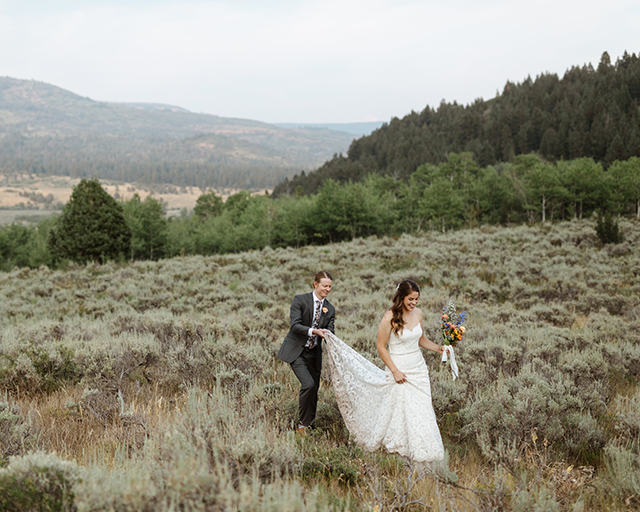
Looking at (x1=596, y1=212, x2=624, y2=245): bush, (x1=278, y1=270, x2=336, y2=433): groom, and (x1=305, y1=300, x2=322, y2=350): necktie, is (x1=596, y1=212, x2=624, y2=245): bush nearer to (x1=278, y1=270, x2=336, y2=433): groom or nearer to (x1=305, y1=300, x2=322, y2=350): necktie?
(x1=278, y1=270, x2=336, y2=433): groom

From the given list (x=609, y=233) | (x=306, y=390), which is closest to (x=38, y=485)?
(x=306, y=390)

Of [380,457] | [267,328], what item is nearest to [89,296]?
[267,328]

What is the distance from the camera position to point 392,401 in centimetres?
434

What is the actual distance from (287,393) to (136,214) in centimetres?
4643

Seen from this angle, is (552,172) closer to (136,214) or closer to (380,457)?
(136,214)

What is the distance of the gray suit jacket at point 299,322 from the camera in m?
4.93

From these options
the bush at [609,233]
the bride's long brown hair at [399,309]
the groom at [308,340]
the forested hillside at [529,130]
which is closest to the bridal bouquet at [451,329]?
the bride's long brown hair at [399,309]

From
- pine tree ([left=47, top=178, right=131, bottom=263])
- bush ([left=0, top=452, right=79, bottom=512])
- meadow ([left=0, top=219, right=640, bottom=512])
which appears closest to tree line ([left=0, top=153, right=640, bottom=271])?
pine tree ([left=47, top=178, right=131, bottom=263])

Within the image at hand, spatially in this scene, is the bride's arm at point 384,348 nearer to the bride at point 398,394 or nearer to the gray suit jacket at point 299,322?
the bride at point 398,394

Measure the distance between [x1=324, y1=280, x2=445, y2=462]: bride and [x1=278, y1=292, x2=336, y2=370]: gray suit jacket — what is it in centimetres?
60

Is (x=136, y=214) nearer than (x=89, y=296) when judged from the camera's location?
No

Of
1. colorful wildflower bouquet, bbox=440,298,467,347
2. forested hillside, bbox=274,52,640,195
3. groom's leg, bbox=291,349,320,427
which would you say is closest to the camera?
colorful wildflower bouquet, bbox=440,298,467,347

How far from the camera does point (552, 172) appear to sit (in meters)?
49.3

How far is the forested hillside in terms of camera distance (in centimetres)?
9275
